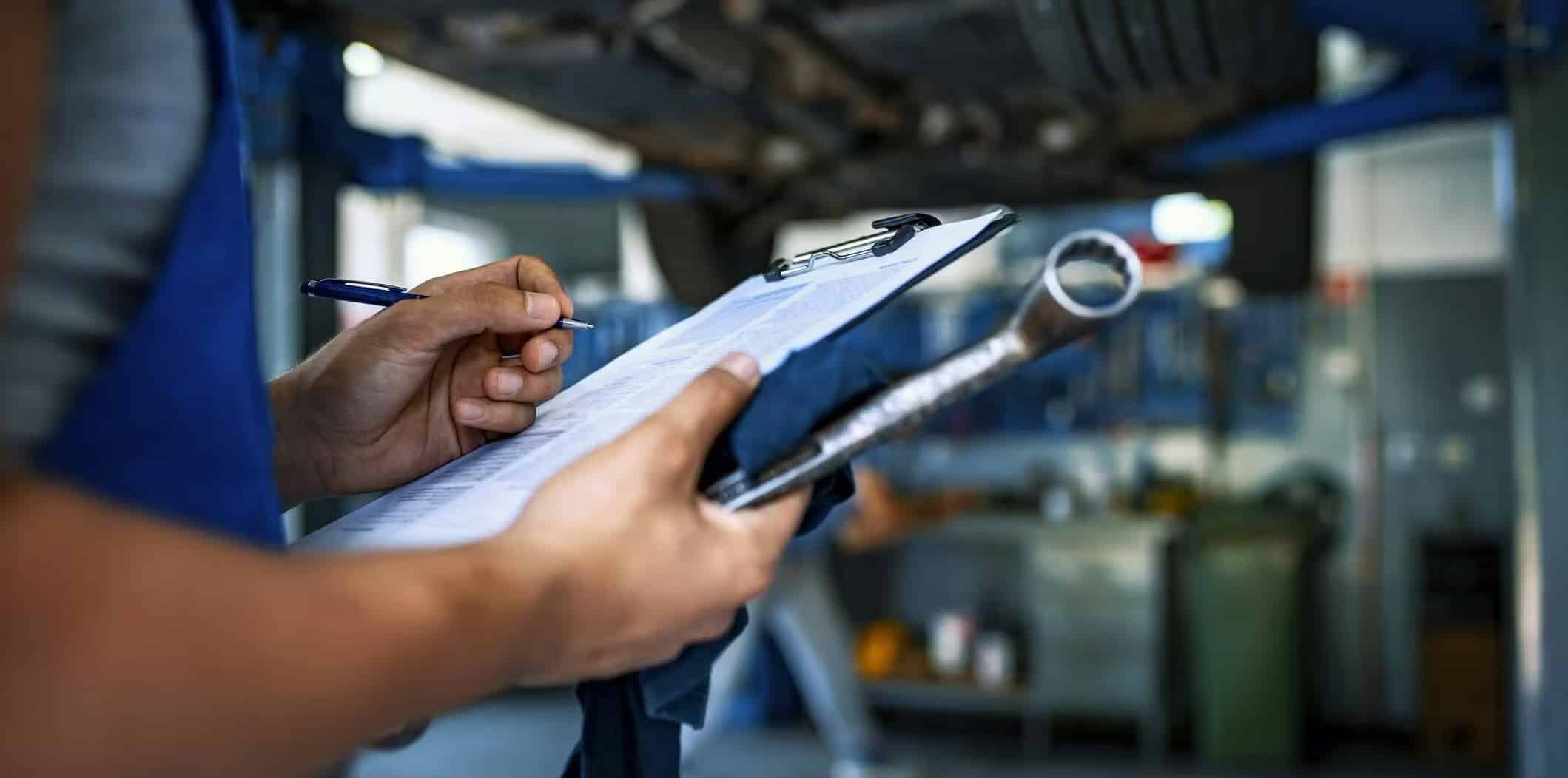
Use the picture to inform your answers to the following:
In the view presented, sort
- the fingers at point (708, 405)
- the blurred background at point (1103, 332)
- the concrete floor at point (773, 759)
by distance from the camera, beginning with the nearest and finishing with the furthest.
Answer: the fingers at point (708, 405), the blurred background at point (1103, 332), the concrete floor at point (773, 759)

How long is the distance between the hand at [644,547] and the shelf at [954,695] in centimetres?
440

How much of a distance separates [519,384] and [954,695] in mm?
4353

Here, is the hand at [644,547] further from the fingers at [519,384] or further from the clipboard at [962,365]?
the fingers at [519,384]

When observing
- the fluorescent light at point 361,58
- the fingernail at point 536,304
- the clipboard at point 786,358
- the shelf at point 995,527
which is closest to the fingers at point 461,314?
the fingernail at point 536,304

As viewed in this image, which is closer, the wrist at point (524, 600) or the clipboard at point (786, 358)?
the wrist at point (524, 600)

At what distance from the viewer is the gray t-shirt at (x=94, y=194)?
1.34ft

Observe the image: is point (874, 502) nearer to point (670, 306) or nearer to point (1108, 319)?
point (670, 306)

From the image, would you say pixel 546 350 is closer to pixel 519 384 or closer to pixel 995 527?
pixel 519 384

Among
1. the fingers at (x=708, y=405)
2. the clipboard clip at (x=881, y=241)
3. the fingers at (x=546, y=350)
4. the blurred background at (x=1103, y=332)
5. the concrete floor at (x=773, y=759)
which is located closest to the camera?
the fingers at (x=708, y=405)

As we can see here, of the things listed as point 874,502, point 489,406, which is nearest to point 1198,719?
point 874,502

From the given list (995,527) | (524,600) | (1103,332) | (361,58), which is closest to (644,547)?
(524,600)

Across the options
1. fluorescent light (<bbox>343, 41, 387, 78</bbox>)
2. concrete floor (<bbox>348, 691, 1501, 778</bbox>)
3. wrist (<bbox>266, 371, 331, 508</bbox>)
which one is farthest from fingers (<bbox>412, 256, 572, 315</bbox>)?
concrete floor (<bbox>348, 691, 1501, 778</bbox>)

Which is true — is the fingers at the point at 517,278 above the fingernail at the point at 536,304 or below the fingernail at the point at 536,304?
above

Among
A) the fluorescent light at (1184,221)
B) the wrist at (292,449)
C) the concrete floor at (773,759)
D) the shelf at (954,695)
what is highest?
the fluorescent light at (1184,221)
